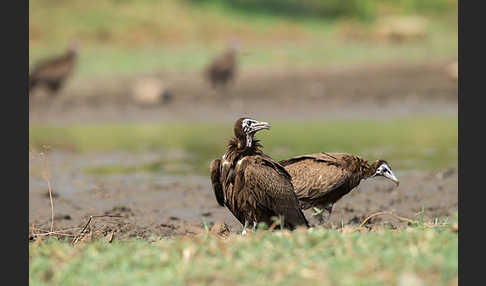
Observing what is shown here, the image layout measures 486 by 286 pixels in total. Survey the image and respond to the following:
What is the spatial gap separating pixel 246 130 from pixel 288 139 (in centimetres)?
819

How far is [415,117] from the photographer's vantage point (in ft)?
60.1

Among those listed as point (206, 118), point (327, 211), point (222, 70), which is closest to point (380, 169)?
point (327, 211)

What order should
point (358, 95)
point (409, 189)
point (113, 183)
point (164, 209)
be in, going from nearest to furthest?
point (164, 209)
point (409, 189)
point (113, 183)
point (358, 95)

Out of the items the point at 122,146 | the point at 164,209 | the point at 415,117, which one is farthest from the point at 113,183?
the point at 415,117

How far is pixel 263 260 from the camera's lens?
486 cm

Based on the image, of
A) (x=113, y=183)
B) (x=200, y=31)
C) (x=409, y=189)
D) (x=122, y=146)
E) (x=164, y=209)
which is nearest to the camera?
(x=164, y=209)

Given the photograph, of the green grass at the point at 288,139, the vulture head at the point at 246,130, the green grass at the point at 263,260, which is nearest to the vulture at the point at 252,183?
the vulture head at the point at 246,130

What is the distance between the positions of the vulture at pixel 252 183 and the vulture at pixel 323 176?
513 mm

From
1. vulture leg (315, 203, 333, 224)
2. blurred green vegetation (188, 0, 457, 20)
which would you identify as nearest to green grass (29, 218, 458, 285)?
vulture leg (315, 203, 333, 224)

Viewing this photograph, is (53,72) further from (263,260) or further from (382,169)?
(263,260)

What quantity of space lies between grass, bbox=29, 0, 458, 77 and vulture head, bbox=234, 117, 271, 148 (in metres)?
15.4

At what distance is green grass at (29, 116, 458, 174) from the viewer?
42.8ft

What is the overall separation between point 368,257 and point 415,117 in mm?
13930

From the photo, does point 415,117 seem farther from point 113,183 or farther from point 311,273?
point 311,273
